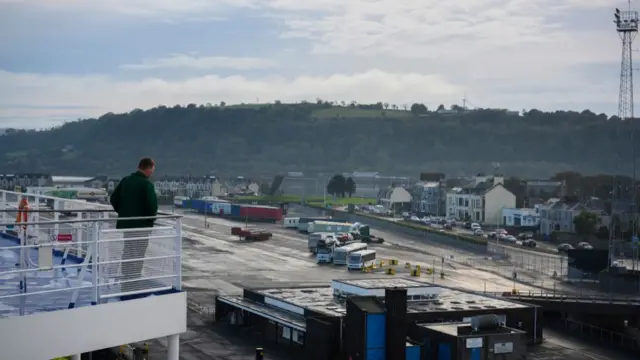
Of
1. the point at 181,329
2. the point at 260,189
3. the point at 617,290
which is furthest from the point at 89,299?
the point at 260,189

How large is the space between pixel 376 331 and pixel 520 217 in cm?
5684

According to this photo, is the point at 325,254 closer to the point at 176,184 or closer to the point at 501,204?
the point at 501,204

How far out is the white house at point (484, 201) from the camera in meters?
81.6

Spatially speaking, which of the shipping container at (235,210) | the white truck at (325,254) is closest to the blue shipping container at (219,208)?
the shipping container at (235,210)

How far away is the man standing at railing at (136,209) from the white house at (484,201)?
75.2 meters

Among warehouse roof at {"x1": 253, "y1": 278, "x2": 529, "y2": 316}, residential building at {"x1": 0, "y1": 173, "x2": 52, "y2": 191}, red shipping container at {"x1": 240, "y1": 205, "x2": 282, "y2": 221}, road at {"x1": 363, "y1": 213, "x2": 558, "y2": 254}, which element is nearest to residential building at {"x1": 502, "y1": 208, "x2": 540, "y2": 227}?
road at {"x1": 363, "y1": 213, "x2": 558, "y2": 254}

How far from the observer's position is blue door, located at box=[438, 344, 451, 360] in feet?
76.8

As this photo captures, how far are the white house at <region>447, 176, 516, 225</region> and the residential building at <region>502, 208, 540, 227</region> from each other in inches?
40.3

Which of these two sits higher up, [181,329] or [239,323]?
[181,329]

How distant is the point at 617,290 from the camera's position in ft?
137

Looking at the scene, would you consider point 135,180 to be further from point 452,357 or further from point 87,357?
point 452,357

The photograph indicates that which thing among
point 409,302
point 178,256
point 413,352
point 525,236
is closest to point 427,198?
point 525,236

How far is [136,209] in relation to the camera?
619 centimetres

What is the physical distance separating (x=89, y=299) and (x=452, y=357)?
18.7 meters
